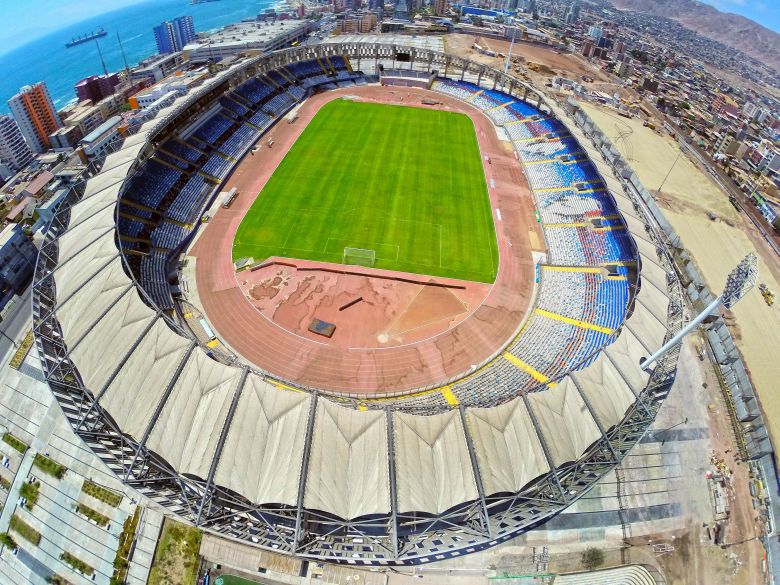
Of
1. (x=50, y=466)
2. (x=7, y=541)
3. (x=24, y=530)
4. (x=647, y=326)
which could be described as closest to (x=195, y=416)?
(x=50, y=466)

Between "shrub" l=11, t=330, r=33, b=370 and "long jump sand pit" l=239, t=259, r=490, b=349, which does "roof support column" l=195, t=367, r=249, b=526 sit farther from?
"shrub" l=11, t=330, r=33, b=370

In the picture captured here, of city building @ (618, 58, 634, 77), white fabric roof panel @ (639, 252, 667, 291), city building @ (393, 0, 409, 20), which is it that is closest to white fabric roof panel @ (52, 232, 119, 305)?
white fabric roof panel @ (639, 252, 667, 291)

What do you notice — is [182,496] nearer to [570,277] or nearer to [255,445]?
[255,445]

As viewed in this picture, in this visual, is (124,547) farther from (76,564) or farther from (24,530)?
(24,530)

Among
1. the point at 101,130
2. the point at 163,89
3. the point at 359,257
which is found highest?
the point at 163,89

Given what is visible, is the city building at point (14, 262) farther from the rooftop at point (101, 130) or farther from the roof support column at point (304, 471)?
the roof support column at point (304, 471)

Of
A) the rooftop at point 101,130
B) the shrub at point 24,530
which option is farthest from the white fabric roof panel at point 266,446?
the rooftop at point 101,130
